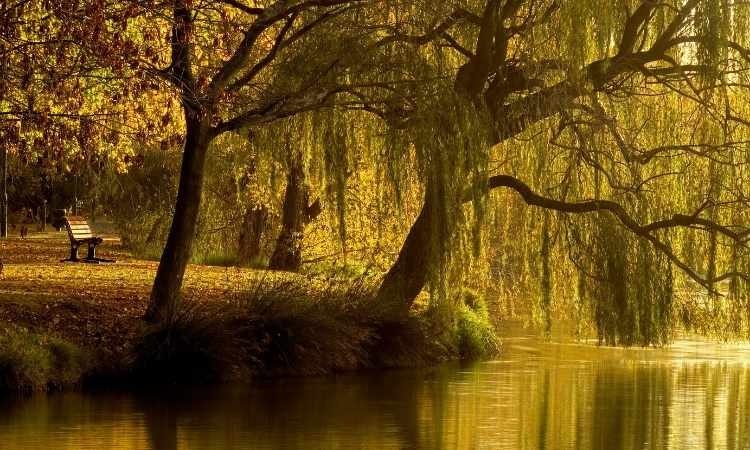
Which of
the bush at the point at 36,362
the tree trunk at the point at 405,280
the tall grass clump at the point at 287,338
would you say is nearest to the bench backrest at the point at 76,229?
the tall grass clump at the point at 287,338

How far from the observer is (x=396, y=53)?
17.5 m

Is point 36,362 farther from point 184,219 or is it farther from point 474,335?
point 474,335

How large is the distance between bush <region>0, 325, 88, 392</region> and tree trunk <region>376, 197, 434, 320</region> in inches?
181

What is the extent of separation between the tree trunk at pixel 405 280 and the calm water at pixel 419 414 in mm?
903

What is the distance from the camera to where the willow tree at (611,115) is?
16.8 metres

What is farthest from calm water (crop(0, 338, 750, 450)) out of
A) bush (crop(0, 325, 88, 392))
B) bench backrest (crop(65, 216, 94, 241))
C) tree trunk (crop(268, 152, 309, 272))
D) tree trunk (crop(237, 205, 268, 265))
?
tree trunk (crop(237, 205, 268, 265))

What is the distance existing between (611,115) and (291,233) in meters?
10.4

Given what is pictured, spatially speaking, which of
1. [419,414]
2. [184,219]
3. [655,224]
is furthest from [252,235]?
[419,414]

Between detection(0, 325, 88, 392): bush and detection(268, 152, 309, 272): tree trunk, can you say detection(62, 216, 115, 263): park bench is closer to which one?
detection(268, 152, 309, 272): tree trunk

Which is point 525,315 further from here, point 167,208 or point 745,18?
point 167,208

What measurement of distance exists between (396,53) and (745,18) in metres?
3.83

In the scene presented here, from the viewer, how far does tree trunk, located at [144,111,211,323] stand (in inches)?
711

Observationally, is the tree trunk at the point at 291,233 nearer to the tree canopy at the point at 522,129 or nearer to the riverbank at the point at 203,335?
the riverbank at the point at 203,335

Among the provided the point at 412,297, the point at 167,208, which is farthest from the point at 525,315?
the point at 167,208
